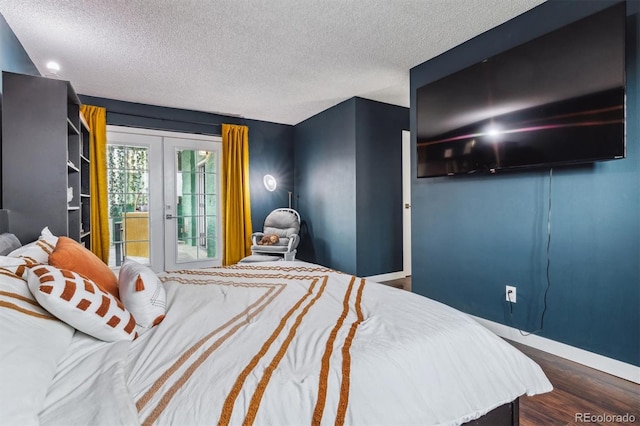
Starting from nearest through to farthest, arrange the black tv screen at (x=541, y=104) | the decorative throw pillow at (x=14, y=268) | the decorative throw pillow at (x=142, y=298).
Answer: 1. the decorative throw pillow at (x=14, y=268)
2. the decorative throw pillow at (x=142, y=298)
3. the black tv screen at (x=541, y=104)

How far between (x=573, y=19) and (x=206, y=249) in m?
4.76

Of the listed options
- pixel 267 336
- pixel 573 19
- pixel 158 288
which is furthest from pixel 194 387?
pixel 573 19

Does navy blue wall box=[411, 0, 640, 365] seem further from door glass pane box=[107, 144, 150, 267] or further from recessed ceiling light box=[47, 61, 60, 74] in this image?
door glass pane box=[107, 144, 150, 267]

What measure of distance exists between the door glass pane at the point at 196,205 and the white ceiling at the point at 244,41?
1.09 m

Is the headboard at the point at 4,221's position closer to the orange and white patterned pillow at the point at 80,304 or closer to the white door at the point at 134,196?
the orange and white patterned pillow at the point at 80,304

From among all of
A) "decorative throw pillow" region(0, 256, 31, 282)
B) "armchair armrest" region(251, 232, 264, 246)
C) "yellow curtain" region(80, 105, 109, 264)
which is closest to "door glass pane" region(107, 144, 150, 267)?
"yellow curtain" region(80, 105, 109, 264)

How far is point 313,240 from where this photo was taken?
198 inches

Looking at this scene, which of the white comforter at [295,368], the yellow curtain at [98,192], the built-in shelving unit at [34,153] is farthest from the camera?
the yellow curtain at [98,192]

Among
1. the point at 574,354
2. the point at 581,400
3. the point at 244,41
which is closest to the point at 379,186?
the point at 244,41

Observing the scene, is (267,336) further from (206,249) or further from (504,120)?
(206,249)

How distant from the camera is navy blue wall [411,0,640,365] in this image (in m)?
1.90

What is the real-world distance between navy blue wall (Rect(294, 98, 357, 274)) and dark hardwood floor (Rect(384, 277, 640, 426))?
2481 millimetres

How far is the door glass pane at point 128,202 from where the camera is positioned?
13.9ft

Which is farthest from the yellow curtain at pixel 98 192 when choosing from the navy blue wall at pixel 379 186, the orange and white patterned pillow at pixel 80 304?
the orange and white patterned pillow at pixel 80 304
